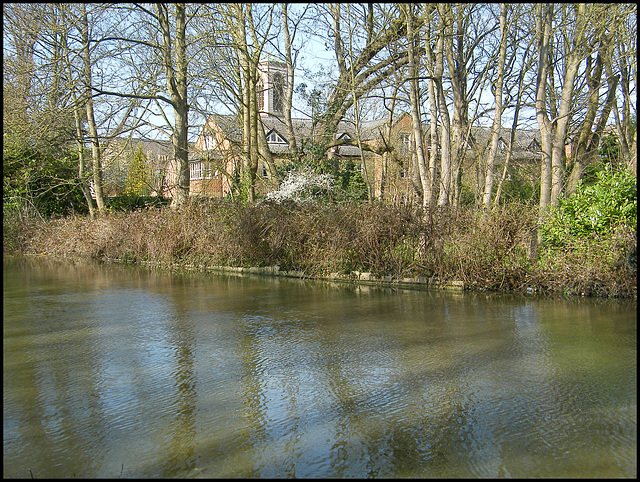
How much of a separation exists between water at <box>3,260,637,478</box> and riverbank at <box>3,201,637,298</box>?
100 cm

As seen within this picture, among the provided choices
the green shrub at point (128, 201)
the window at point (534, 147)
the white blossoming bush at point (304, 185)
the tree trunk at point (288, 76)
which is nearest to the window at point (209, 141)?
the tree trunk at point (288, 76)

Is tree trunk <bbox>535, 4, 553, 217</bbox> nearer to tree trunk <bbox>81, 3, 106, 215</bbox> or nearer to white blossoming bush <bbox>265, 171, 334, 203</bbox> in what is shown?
white blossoming bush <bbox>265, 171, 334, 203</bbox>

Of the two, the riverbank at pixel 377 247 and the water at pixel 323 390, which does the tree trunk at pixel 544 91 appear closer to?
the riverbank at pixel 377 247

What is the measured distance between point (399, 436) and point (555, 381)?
2.09 meters

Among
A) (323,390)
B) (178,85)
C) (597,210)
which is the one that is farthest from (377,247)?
(178,85)

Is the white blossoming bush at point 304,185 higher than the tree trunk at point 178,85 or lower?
lower

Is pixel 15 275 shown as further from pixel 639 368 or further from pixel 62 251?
pixel 639 368

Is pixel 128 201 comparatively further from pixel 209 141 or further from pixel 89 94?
pixel 209 141

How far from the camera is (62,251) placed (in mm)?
22016

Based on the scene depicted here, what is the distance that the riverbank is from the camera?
413 inches

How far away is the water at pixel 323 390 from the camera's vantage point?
3830 millimetres

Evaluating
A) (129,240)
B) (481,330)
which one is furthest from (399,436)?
(129,240)

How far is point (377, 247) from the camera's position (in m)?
13.0

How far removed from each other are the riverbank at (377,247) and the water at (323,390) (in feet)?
3.28
